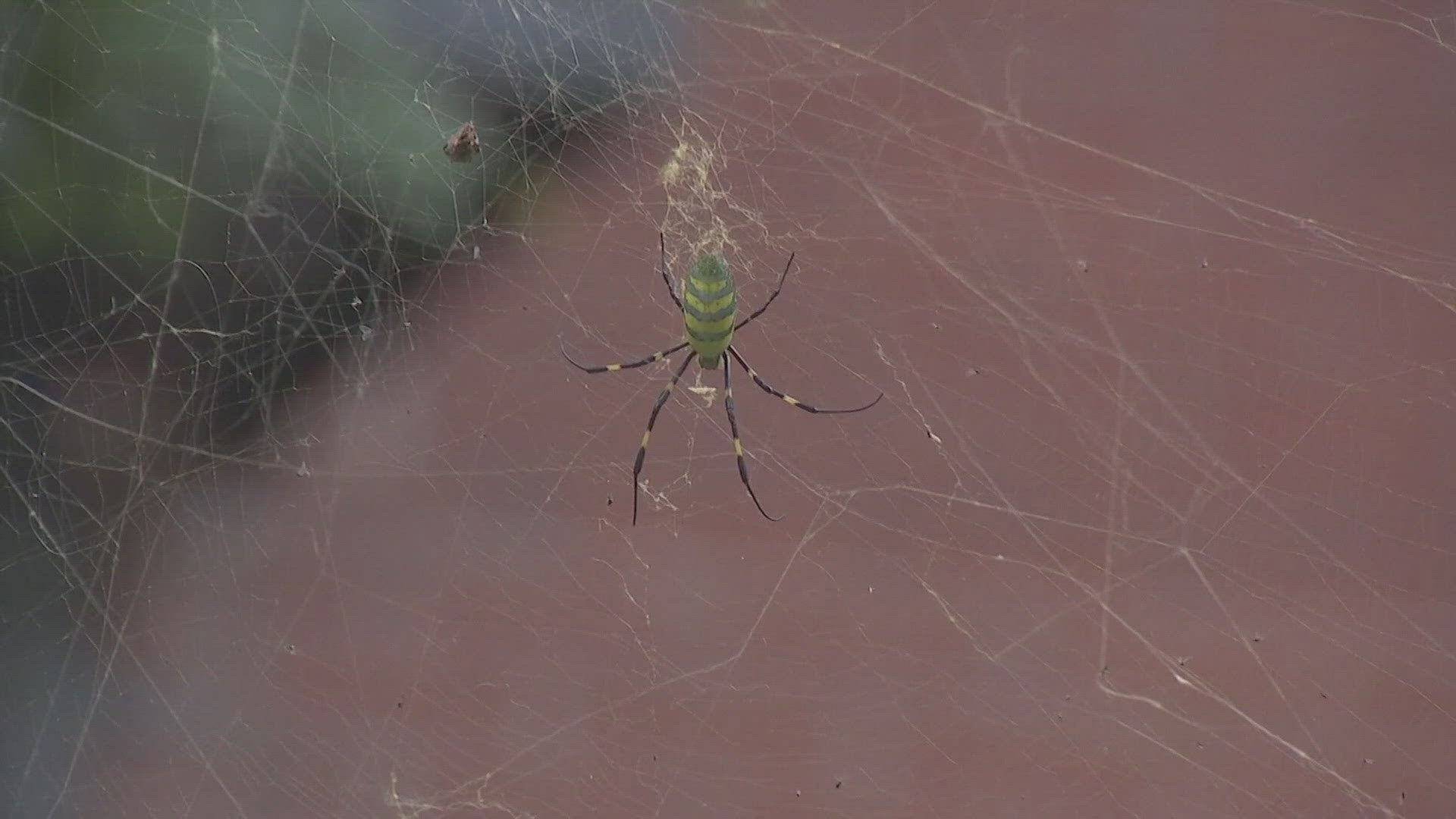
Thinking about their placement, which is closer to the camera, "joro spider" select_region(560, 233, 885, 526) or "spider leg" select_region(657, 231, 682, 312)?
"joro spider" select_region(560, 233, 885, 526)

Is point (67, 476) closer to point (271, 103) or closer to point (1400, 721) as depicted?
point (271, 103)

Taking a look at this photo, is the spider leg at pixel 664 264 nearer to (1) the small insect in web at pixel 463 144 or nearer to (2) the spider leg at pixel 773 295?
(2) the spider leg at pixel 773 295

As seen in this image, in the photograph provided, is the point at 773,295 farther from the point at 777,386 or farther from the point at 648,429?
the point at 648,429

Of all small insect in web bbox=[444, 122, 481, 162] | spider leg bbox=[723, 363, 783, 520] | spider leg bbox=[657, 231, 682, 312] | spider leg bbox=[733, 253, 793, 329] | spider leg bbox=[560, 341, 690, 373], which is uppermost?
small insect in web bbox=[444, 122, 481, 162]

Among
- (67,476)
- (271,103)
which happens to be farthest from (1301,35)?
(67,476)

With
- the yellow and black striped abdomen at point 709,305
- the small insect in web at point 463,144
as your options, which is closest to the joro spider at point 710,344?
the yellow and black striped abdomen at point 709,305

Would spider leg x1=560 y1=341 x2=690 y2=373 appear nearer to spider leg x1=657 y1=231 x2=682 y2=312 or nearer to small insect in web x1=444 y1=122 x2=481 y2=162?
spider leg x1=657 y1=231 x2=682 y2=312

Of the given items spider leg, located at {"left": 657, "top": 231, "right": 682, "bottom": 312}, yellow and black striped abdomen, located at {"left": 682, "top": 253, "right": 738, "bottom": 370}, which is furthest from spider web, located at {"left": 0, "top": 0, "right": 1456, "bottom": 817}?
yellow and black striped abdomen, located at {"left": 682, "top": 253, "right": 738, "bottom": 370}
